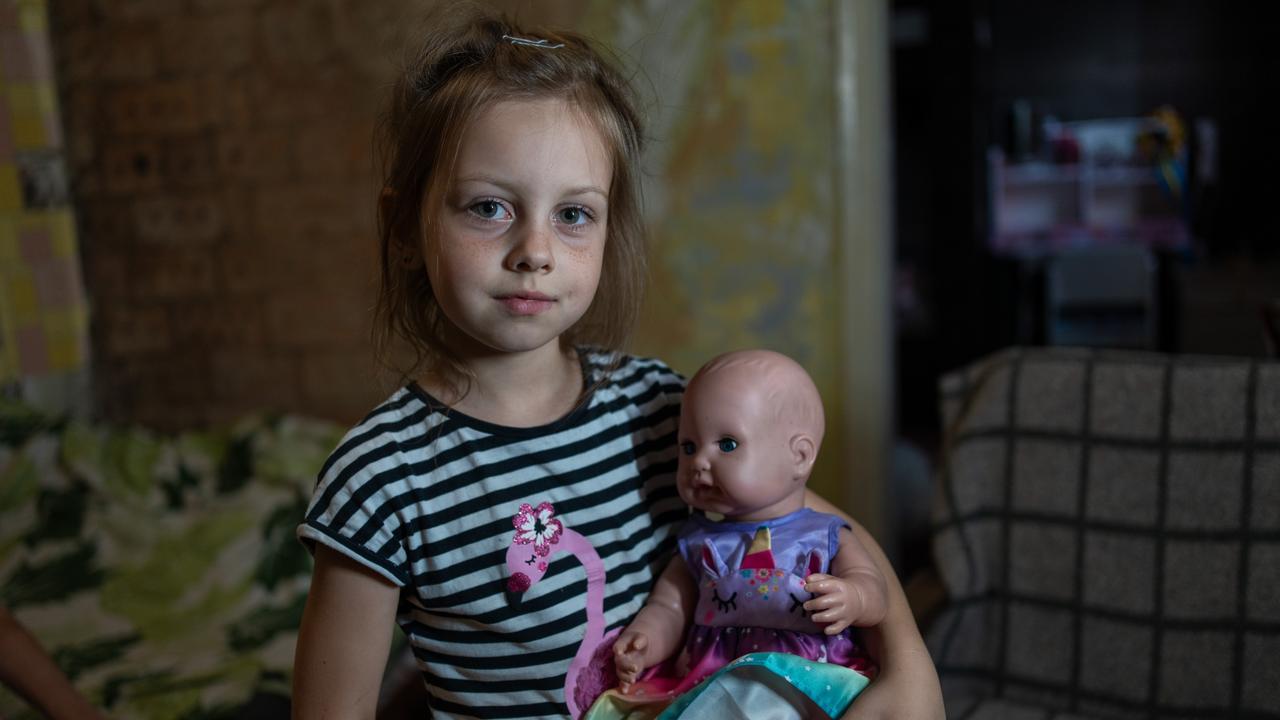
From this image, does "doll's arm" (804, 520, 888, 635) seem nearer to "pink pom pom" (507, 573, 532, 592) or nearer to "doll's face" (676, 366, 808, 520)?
"doll's face" (676, 366, 808, 520)

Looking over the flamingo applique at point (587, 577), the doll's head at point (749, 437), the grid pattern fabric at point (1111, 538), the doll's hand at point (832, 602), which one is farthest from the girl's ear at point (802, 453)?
the grid pattern fabric at point (1111, 538)

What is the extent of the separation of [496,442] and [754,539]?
0.27 m

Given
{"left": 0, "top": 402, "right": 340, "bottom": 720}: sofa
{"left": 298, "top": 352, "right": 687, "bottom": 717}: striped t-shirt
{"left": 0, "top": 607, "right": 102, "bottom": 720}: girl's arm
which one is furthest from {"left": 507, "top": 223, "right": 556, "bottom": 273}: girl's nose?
{"left": 0, "top": 402, "right": 340, "bottom": 720}: sofa

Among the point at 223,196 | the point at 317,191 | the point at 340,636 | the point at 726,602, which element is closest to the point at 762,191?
the point at 317,191

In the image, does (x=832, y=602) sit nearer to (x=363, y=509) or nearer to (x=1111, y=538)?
(x=363, y=509)

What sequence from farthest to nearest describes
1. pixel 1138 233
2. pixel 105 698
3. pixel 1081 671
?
pixel 1138 233 → pixel 105 698 → pixel 1081 671

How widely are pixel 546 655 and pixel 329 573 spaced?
22 cm

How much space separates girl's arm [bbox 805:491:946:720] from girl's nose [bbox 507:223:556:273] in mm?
460

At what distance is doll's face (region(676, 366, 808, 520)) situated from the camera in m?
0.99

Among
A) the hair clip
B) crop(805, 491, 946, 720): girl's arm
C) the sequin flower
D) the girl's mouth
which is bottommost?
crop(805, 491, 946, 720): girl's arm

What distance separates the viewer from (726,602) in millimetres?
Result: 996

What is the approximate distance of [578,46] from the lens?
41.1 inches

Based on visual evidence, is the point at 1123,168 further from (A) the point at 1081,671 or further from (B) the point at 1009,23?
(A) the point at 1081,671

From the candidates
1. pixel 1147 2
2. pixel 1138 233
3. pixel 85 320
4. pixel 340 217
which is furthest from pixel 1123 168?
pixel 85 320
